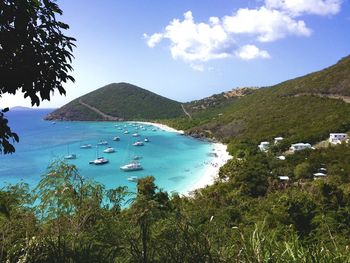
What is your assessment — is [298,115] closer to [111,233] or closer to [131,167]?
[131,167]

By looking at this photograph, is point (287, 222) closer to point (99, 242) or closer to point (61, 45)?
point (99, 242)

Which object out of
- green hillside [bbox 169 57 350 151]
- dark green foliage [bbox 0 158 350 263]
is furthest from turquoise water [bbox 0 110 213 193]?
dark green foliage [bbox 0 158 350 263]

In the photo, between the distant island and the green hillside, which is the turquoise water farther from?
the green hillside

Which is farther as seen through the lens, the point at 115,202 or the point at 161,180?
the point at 161,180

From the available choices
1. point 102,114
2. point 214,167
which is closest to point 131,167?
point 214,167

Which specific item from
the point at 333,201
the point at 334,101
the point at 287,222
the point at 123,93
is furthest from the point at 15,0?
the point at 123,93

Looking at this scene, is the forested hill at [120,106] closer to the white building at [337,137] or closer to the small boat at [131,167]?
the small boat at [131,167]
